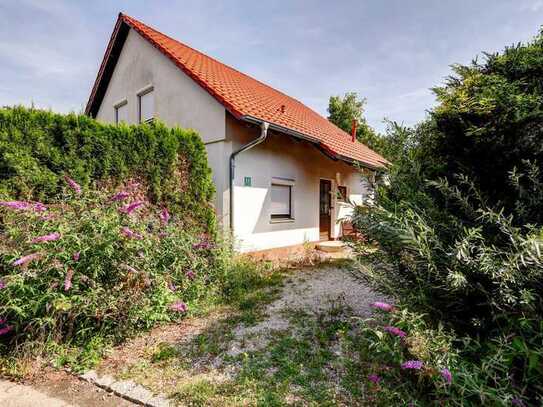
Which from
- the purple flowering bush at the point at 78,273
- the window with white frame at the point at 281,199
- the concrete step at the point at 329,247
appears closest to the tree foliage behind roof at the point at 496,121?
the purple flowering bush at the point at 78,273

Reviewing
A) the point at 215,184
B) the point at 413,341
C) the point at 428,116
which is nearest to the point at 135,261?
the point at 413,341

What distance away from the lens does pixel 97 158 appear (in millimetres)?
4145

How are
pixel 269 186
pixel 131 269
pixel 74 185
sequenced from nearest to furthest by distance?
pixel 131 269
pixel 74 185
pixel 269 186

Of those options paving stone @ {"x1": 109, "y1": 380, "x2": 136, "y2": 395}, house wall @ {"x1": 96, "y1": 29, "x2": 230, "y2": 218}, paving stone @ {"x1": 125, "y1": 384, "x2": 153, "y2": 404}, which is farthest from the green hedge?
paving stone @ {"x1": 125, "y1": 384, "x2": 153, "y2": 404}

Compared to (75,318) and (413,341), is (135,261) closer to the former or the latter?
(75,318)

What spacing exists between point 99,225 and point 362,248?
2.99 meters

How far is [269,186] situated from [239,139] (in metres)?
1.46

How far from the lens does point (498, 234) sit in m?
2.23

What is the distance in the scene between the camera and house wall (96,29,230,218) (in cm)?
625

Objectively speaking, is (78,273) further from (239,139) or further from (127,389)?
(239,139)

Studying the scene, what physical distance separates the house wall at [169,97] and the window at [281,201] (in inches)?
66.0

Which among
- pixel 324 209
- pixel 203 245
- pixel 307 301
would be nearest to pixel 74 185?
pixel 203 245

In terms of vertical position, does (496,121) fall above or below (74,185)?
above

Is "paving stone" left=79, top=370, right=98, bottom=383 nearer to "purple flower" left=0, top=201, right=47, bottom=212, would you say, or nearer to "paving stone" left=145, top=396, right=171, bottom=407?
"paving stone" left=145, top=396, right=171, bottom=407
